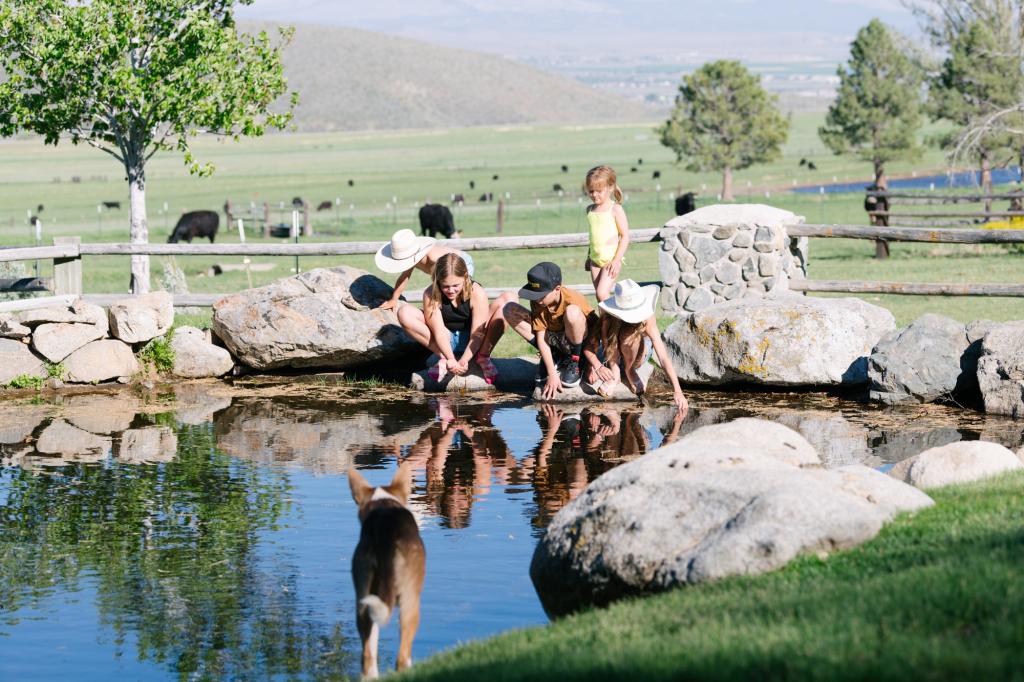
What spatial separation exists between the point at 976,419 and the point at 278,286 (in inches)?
249

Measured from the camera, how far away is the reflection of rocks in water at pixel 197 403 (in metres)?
11.6

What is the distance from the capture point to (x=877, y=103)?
59.9 metres

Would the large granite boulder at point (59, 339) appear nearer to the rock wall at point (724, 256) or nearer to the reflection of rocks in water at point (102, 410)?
the reflection of rocks in water at point (102, 410)

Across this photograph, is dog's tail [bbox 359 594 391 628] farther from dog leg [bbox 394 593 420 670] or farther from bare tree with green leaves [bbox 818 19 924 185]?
bare tree with green leaves [bbox 818 19 924 185]

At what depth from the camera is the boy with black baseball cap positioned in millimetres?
11078

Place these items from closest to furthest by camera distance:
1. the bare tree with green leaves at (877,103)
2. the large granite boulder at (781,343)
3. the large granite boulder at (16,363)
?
1. the large granite boulder at (781,343)
2. the large granite boulder at (16,363)
3. the bare tree with green leaves at (877,103)

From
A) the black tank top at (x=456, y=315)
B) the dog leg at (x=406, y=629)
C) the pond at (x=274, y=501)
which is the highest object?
the black tank top at (x=456, y=315)

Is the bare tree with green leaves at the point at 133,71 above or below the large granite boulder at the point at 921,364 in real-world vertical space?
above

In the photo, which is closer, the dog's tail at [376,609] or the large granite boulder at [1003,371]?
the dog's tail at [376,609]

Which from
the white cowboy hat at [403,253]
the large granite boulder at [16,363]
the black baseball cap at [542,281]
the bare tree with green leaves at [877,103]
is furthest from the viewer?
the bare tree with green leaves at [877,103]

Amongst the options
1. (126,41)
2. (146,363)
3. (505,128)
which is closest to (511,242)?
(146,363)

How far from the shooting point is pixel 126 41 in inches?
725

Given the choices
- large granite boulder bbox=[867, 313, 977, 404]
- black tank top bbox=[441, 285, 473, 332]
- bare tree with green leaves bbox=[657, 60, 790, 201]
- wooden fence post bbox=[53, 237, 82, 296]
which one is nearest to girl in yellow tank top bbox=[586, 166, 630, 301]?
black tank top bbox=[441, 285, 473, 332]

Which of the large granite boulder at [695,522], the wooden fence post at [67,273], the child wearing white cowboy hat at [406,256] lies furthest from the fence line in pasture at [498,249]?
the large granite boulder at [695,522]
